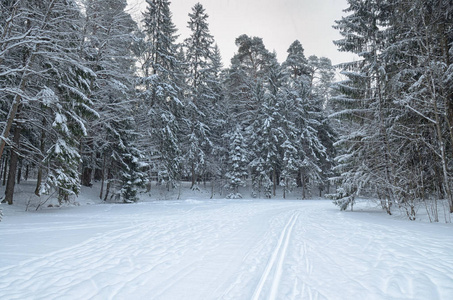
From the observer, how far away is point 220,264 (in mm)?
4055

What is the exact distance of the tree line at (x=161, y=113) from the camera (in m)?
9.84

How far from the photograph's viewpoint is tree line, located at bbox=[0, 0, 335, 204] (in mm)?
9836

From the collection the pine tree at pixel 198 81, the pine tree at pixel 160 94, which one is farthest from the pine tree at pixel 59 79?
the pine tree at pixel 198 81

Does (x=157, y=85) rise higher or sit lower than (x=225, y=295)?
higher

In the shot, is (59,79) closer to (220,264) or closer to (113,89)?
(113,89)

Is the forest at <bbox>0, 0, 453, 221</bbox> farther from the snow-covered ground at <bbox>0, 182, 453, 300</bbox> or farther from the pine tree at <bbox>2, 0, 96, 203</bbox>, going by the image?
the snow-covered ground at <bbox>0, 182, 453, 300</bbox>

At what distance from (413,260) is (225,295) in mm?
3636

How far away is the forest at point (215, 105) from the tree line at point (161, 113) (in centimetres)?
13

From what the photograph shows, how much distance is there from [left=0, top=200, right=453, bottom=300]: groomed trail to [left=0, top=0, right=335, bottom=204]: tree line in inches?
224

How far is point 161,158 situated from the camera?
2111 cm

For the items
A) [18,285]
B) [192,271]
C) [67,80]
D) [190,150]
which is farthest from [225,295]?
[190,150]

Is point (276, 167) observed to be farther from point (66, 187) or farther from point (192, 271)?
point (192, 271)

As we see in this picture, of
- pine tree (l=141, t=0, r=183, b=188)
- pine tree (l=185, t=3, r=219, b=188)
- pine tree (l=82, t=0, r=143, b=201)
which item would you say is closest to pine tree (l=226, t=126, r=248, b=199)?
pine tree (l=185, t=3, r=219, b=188)

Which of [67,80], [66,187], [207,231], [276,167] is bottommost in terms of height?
[207,231]
